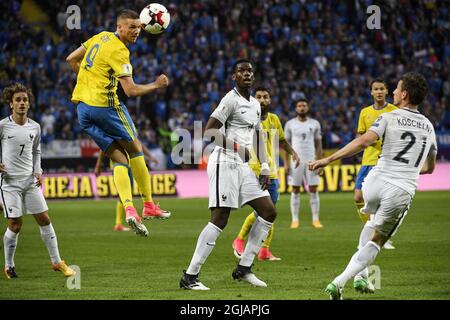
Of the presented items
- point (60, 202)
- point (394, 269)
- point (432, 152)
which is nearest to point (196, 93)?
point (60, 202)

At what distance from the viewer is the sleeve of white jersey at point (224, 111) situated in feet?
32.6

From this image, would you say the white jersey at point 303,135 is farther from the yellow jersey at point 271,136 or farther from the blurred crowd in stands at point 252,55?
the blurred crowd in stands at point 252,55

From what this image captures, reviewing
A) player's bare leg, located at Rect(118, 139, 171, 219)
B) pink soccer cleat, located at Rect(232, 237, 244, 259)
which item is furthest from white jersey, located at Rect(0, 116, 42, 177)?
pink soccer cleat, located at Rect(232, 237, 244, 259)

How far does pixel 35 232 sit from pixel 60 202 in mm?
8842

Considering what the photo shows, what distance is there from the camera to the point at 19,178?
11445 mm

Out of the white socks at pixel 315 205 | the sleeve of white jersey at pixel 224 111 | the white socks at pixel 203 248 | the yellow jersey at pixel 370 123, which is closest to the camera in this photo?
the white socks at pixel 203 248

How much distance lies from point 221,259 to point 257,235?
2.97 meters

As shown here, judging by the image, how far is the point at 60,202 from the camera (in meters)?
27.7

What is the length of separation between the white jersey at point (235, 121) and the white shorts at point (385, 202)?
1.81 meters

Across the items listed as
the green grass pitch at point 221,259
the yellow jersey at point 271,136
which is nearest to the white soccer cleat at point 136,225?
the green grass pitch at point 221,259

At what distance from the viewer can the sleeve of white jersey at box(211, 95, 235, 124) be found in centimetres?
993

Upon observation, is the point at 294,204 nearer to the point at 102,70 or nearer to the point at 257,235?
the point at 257,235

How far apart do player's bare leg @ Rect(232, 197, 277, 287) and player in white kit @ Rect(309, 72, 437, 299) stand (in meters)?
1.68

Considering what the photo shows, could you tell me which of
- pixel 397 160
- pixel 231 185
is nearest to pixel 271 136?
pixel 231 185
